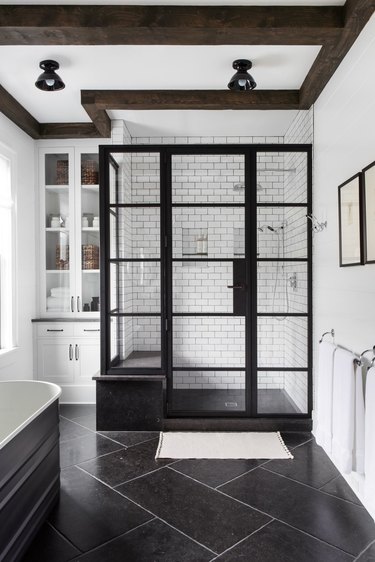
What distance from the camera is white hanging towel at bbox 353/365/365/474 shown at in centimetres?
231

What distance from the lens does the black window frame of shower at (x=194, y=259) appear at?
358cm

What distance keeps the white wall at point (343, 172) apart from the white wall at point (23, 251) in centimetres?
271

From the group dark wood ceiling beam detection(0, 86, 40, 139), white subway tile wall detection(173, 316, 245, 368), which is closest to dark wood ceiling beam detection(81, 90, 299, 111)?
dark wood ceiling beam detection(0, 86, 40, 139)

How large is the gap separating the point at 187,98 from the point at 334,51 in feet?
4.04

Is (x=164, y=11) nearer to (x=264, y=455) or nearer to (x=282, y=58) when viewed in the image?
(x=282, y=58)

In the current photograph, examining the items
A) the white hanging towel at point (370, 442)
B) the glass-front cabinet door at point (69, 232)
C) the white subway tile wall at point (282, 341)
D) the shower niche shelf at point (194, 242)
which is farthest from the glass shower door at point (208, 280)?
the white hanging towel at point (370, 442)

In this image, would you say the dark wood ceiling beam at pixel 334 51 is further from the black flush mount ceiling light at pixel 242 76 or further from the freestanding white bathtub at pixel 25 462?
the freestanding white bathtub at pixel 25 462

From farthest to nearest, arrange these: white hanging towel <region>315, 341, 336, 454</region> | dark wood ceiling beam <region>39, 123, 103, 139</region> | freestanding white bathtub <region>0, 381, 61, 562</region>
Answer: dark wood ceiling beam <region>39, 123, 103, 139</region> → white hanging towel <region>315, 341, 336, 454</region> → freestanding white bathtub <region>0, 381, 61, 562</region>

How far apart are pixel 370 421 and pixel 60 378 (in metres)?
3.18

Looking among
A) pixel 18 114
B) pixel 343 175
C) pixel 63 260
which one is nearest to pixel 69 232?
pixel 63 260

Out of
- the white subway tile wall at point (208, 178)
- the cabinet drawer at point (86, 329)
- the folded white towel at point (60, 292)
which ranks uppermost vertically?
the white subway tile wall at point (208, 178)

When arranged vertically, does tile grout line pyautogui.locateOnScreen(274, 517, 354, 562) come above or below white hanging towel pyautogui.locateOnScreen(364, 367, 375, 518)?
below

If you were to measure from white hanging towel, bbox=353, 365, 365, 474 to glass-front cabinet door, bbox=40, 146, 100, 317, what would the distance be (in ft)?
9.07

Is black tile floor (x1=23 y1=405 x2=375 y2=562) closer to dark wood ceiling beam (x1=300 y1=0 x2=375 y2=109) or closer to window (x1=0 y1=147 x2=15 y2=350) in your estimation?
window (x1=0 y1=147 x2=15 y2=350)
